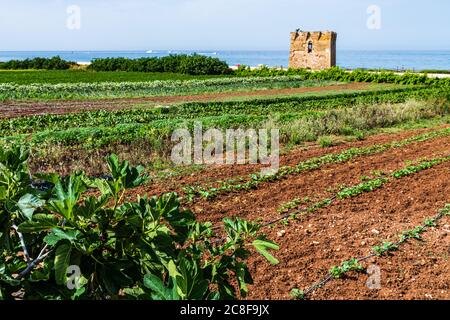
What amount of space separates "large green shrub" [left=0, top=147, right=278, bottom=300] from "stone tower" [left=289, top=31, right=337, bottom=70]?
56.6 metres

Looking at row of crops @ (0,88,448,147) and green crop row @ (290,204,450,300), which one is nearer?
green crop row @ (290,204,450,300)

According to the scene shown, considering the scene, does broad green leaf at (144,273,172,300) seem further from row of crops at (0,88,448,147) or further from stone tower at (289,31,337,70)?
stone tower at (289,31,337,70)

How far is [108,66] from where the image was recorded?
187 feet

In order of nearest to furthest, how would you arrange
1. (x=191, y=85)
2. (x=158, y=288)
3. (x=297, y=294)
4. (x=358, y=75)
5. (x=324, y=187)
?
1. (x=158, y=288)
2. (x=297, y=294)
3. (x=324, y=187)
4. (x=191, y=85)
5. (x=358, y=75)

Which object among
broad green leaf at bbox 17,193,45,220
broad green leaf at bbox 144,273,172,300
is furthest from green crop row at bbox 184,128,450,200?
broad green leaf at bbox 144,273,172,300

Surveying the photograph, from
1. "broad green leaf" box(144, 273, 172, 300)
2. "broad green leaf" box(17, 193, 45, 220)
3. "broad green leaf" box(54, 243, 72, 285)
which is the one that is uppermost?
"broad green leaf" box(17, 193, 45, 220)

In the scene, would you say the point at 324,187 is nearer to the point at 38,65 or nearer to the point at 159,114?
the point at 159,114

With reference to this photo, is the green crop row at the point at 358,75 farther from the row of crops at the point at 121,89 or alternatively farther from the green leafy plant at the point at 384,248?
the green leafy plant at the point at 384,248

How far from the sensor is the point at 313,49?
58.2 metres

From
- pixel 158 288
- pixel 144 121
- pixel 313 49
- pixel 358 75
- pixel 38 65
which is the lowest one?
pixel 144 121

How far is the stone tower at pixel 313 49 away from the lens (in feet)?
186

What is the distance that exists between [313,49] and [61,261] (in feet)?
194

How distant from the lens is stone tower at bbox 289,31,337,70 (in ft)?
186

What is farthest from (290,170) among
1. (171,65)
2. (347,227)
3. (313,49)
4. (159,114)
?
(313,49)
